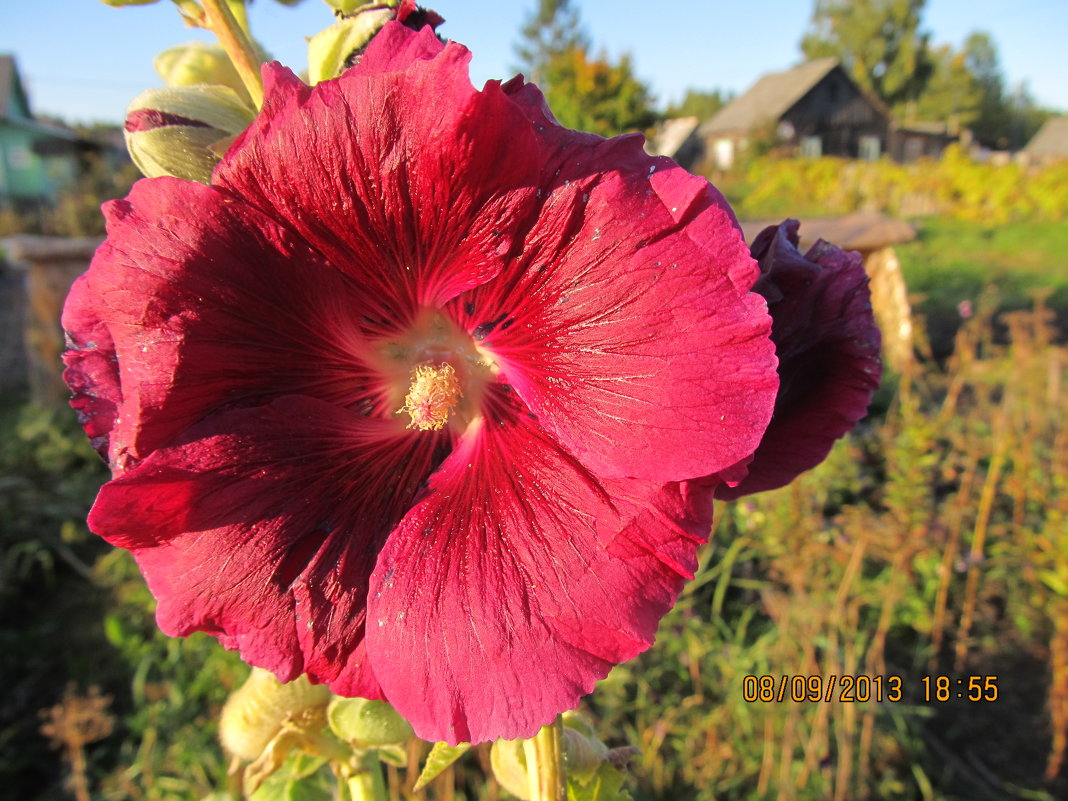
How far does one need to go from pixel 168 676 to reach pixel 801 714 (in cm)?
247

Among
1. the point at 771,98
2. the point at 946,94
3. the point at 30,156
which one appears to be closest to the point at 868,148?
the point at 771,98

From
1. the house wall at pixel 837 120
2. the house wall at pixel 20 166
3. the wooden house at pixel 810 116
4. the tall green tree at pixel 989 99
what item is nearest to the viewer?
the house wall at pixel 20 166

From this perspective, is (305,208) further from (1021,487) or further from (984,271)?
(984,271)

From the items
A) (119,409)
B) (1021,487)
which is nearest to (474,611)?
(119,409)

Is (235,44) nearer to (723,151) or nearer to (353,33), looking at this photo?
(353,33)

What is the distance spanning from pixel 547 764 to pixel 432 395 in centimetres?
31

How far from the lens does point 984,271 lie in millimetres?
10219

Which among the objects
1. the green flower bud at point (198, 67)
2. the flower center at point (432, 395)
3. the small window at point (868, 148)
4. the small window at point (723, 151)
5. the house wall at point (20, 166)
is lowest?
the flower center at point (432, 395)

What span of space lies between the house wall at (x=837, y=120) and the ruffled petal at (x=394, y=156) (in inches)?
1213

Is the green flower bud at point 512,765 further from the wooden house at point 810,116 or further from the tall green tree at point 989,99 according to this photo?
the tall green tree at point 989,99

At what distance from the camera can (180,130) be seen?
0.57 m

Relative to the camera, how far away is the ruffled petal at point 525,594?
486mm

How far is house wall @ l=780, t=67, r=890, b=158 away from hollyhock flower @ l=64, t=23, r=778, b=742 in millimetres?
30801

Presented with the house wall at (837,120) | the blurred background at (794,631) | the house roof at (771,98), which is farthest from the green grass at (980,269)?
the house wall at (837,120)
